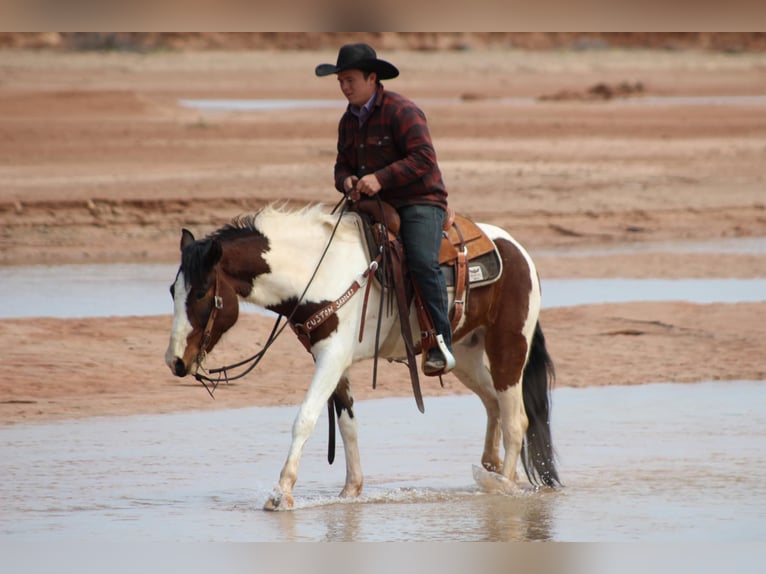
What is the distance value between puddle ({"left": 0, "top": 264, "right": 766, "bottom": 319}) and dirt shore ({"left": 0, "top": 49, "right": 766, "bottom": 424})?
26.2 inches

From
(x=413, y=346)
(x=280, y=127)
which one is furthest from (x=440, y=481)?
(x=280, y=127)

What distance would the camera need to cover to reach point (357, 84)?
834cm

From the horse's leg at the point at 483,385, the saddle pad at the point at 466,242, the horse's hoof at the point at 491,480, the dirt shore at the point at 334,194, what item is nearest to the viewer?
the saddle pad at the point at 466,242

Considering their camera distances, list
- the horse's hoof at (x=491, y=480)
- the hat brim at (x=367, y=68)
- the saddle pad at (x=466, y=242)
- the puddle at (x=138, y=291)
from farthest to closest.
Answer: the puddle at (x=138, y=291) < the horse's hoof at (x=491, y=480) < the saddle pad at (x=466, y=242) < the hat brim at (x=367, y=68)

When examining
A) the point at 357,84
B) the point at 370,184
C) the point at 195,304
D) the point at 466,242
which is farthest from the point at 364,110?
the point at 195,304

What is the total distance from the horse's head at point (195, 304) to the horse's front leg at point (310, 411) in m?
0.61

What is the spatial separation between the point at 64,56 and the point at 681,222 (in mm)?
29529

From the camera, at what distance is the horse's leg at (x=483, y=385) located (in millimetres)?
9352

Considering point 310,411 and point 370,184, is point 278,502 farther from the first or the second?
point 370,184

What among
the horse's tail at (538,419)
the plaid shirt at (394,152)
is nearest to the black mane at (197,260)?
the plaid shirt at (394,152)

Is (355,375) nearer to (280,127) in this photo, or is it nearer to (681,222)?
(681,222)

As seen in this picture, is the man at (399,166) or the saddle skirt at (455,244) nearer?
the man at (399,166)

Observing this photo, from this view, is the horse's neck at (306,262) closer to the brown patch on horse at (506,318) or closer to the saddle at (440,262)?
the saddle at (440,262)

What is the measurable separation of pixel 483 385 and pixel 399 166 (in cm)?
166
